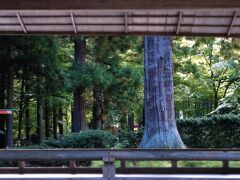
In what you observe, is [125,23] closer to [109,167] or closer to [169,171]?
[109,167]

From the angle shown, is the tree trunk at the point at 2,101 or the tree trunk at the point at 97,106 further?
the tree trunk at the point at 97,106

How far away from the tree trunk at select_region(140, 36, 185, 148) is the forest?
0.25 feet

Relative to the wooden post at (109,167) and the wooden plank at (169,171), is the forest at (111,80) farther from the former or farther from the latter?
the wooden post at (109,167)

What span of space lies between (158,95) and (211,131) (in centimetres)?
666

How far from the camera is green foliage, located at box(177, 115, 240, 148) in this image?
18531 mm

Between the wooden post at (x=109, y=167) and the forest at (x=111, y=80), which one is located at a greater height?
the forest at (x=111, y=80)

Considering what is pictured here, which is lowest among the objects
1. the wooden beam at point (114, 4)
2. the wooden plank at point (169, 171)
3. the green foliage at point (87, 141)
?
the wooden plank at point (169, 171)

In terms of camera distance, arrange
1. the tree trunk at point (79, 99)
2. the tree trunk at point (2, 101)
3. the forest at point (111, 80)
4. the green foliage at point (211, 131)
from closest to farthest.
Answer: the forest at point (111, 80)
the green foliage at point (211, 131)
the tree trunk at point (2, 101)
the tree trunk at point (79, 99)

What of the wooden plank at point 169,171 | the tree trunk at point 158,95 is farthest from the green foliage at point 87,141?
the wooden plank at point 169,171

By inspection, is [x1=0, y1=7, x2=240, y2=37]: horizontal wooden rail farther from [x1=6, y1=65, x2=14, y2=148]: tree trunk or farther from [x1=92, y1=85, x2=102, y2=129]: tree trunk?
[x1=92, y1=85, x2=102, y2=129]: tree trunk

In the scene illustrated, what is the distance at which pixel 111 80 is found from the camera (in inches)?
827

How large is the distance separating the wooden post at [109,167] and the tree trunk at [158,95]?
257 inches

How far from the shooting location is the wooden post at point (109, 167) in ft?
22.0

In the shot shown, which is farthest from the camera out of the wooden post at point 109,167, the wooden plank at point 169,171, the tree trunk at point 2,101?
the tree trunk at point 2,101
